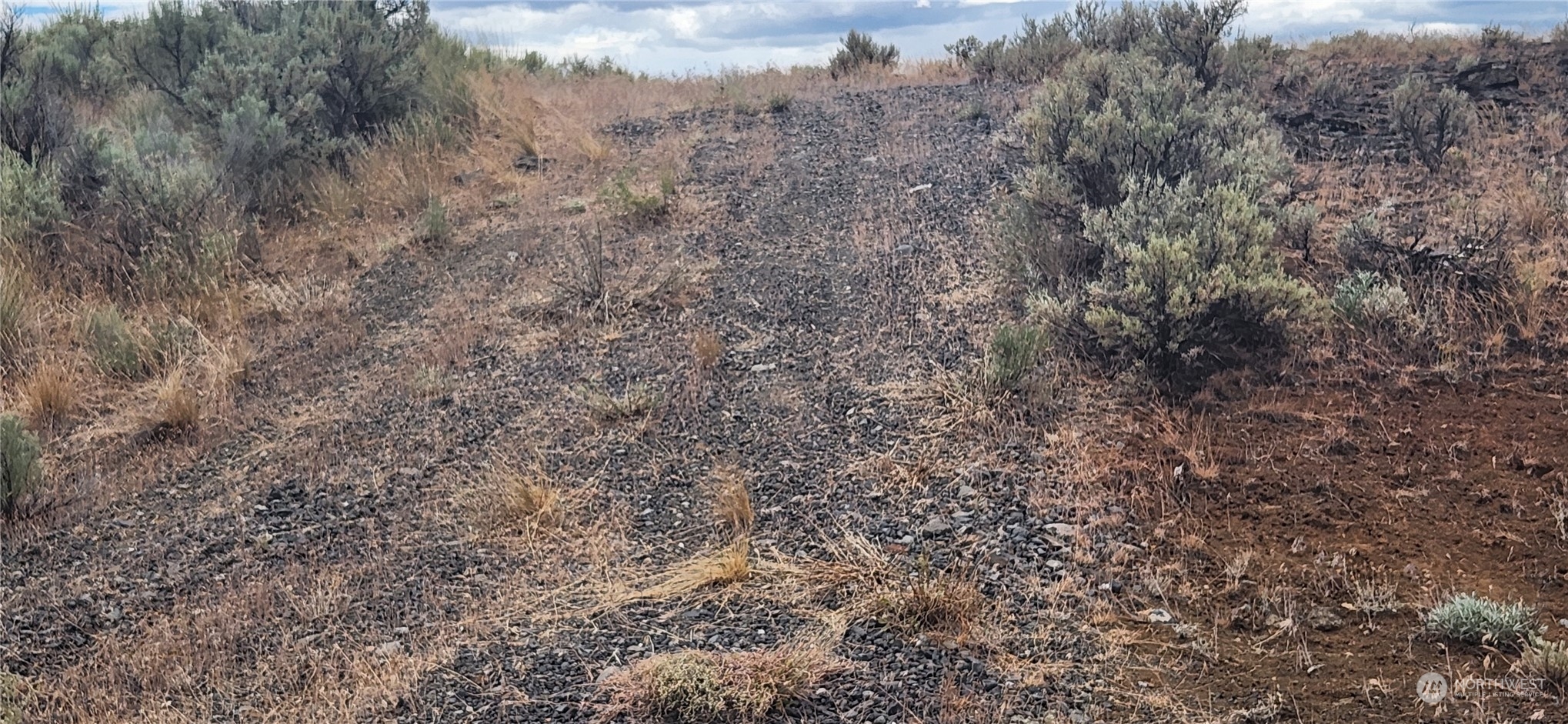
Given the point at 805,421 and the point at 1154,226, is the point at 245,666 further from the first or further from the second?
the point at 1154,226

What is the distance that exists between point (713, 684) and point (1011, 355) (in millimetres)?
2442

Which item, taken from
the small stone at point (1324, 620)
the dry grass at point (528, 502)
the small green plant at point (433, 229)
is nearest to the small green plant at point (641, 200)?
the small green plant at point (433, 229)

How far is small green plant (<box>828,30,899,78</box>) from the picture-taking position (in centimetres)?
1497

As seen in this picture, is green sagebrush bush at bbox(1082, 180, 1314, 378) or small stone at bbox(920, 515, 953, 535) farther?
green sagebrush bush at bbox(1082, 180, 1314, 378)

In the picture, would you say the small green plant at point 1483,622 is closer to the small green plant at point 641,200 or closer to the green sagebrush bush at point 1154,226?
the green sagebrush bush at point 1154,226

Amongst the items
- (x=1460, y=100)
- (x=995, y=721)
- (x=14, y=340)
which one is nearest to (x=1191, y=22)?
(x=1460, y=100)

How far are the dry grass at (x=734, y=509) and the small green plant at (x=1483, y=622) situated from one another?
2.25 metres

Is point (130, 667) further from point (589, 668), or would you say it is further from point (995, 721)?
point (995, 721)

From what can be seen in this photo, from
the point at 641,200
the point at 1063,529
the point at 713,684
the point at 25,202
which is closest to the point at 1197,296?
the point at 1063,529

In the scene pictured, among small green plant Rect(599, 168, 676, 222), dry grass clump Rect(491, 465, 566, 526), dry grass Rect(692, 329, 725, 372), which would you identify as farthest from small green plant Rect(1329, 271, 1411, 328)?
small green plant Rect(599, 168, 676, 222)

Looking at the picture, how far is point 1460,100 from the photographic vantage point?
816 centimetres

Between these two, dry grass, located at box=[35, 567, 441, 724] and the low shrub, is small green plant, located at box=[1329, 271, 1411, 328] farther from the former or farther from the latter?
the low shrub

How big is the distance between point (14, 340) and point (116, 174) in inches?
77.0

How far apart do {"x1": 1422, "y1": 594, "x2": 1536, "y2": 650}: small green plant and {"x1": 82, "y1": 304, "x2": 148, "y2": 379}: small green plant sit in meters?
6.24
